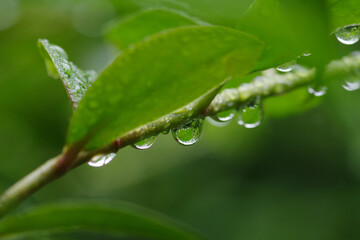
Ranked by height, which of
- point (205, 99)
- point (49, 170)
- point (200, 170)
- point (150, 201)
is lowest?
point (49, 170)

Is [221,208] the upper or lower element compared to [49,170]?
upper

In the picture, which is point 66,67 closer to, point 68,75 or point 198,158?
point 68,75

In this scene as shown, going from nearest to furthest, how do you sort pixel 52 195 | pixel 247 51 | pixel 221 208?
1. pixel 247 51
2. pixel 52 195
3. pixel 221 208

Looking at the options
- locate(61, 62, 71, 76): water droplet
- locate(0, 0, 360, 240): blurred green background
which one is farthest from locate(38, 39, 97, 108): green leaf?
locate(0, 0, 360, 240): blurred green background

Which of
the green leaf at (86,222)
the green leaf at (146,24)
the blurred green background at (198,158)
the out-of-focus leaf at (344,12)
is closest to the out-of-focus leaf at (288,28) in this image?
the out-of-focus leaf at (344,12)

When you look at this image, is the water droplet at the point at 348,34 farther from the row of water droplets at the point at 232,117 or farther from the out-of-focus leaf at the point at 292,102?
the out-of-focus leaf at the point at 292,102

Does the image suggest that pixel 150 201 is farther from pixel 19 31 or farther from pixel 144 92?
pixel 144 92

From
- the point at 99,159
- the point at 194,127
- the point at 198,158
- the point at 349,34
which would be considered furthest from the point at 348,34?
the point at 198,158

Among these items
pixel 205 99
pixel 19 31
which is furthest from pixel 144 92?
pixel 19 31
